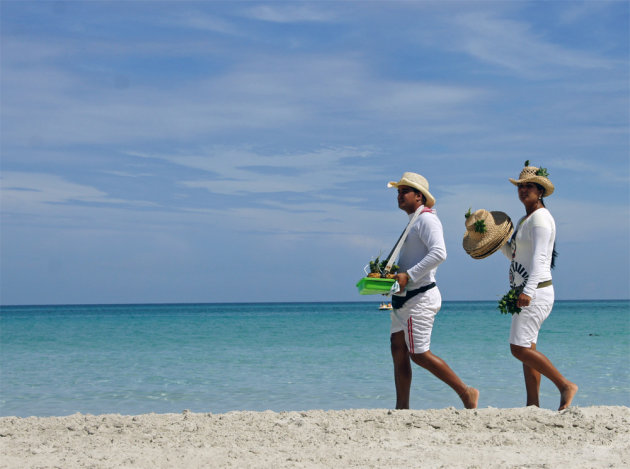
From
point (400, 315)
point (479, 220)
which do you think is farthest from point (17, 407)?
point (479, 220)

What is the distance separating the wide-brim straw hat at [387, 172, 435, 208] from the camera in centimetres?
532

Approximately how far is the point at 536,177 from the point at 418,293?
4.25ft

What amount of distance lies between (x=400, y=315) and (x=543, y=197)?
149 centimetres

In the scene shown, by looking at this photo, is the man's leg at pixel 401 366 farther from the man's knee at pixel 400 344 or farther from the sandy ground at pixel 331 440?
the sandy ground at pixel 331 440

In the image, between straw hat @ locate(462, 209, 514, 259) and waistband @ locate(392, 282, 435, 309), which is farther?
straw hat @ locate(462, 209, 514, 259)

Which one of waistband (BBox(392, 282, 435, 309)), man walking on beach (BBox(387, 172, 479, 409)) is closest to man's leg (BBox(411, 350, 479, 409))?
man walking on beach (BBox(387, 172, 479, 409))

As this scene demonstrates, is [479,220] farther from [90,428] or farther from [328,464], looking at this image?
[90,428]

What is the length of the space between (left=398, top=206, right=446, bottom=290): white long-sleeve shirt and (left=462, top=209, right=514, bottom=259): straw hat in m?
0.36

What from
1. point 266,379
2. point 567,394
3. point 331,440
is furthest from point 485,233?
point 266,379

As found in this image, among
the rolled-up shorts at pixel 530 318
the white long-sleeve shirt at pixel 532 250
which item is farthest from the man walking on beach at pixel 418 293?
the white long-sleeve shirt at pixel 532 250

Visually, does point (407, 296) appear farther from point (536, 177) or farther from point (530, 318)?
point (536, 177)

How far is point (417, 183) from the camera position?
5336 millimetres

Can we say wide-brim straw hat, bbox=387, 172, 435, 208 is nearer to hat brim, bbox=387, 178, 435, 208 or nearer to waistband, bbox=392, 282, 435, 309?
hat brim, bbox=387, 178, 435, 208

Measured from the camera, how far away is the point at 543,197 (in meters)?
5.45
